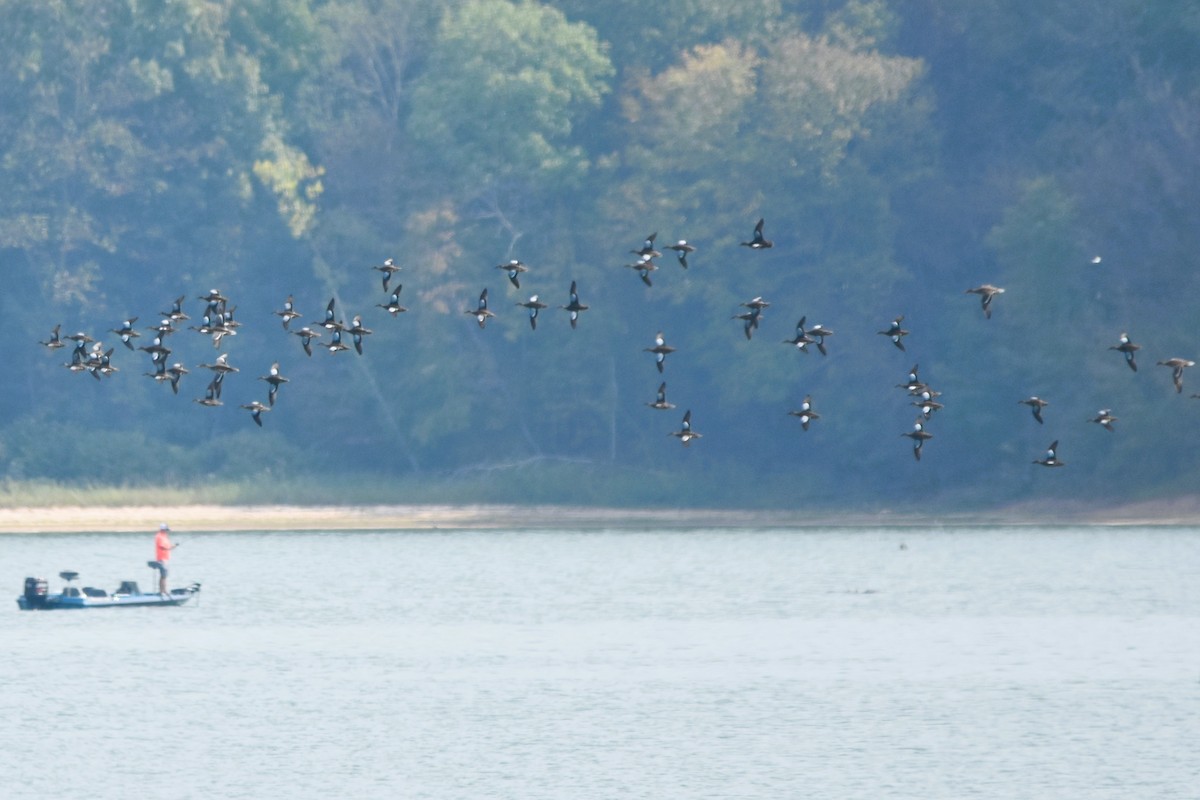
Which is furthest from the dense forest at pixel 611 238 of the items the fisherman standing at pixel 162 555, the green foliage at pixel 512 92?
the fisherman standing at pixel 162 555

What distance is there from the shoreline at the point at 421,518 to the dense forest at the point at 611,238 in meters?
0.87

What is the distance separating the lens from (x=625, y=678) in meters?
58.8

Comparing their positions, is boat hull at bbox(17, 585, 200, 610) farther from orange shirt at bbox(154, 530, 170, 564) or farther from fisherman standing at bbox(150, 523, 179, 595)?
orange shirt at bbox(154, 530, 170, 564)

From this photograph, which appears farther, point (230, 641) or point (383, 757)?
point (230, 641)

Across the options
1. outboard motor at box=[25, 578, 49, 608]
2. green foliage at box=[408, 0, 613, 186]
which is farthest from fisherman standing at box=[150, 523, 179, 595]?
green foliage at box=[408, 0, 613, 186]

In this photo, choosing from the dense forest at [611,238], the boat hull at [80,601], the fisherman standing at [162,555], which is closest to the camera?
the boat hull at [80,601]

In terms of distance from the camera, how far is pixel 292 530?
343 feet

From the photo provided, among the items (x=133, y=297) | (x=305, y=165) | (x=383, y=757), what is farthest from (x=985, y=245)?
(x=383, y=757)

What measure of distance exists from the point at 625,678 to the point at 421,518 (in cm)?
4840

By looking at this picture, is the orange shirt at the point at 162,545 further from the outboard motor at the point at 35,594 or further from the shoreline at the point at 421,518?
the shoreline at the point at 421,518

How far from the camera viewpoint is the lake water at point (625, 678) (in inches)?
1832

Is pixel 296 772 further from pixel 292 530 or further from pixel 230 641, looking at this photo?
pixel 292 530

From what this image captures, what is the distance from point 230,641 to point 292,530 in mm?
37742

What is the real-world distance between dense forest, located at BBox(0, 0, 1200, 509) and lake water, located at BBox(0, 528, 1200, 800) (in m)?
12.0
